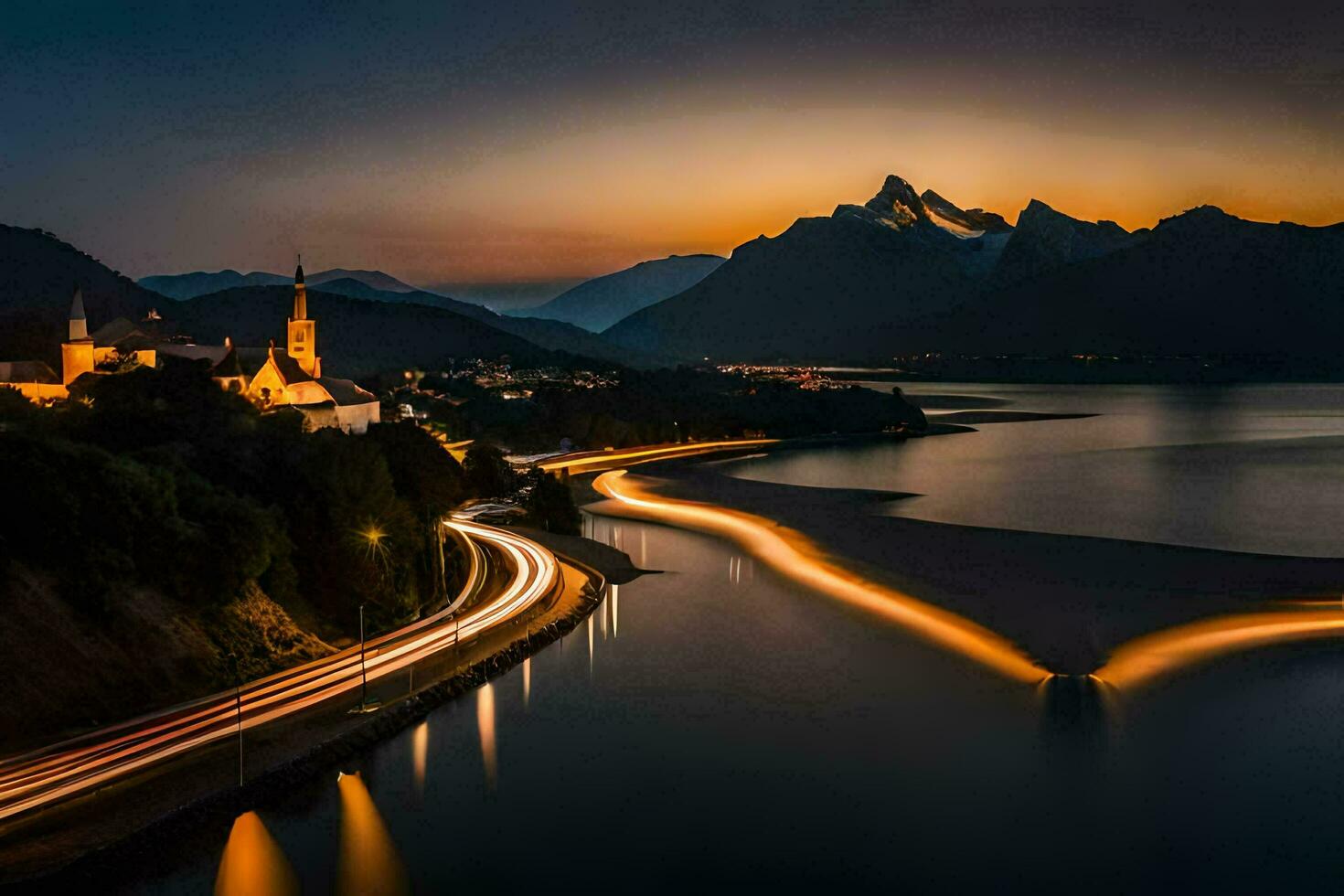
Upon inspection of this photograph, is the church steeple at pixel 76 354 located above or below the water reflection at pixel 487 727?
above

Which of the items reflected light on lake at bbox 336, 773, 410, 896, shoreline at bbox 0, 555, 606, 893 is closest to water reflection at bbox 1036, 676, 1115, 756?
shoreline at bbox 0, 555, 606, 893

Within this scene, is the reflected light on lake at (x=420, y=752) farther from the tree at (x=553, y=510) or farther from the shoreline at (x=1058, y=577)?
the tree at (x=553, y=510)

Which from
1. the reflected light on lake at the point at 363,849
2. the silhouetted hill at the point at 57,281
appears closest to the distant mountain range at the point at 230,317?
the silhouetted hill at the point at 57,281

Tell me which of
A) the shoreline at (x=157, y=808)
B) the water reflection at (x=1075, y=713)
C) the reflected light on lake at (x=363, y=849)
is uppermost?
the shoreline at (x=157, y=808)

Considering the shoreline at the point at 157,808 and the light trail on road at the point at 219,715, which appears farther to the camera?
the light trail on road at the point at 219,715

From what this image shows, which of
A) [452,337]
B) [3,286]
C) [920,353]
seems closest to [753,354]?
[920,353]

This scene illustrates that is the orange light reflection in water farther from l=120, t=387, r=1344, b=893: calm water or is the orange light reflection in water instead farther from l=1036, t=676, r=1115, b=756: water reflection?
l=120, t=387, r=1344, b=893: calm water

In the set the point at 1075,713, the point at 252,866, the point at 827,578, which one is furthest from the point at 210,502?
the point at 827,578
